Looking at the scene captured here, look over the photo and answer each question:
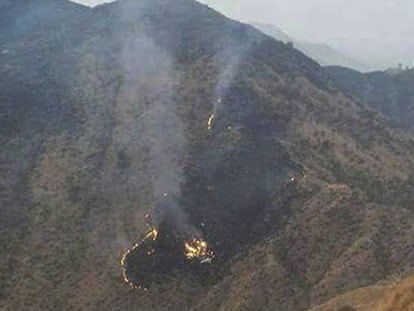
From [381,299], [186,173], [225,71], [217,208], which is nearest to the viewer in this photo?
[381,299]

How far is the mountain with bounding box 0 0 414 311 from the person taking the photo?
10525 centimetres

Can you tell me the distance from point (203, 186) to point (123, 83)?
122ft

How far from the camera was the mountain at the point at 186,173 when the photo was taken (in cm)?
10525

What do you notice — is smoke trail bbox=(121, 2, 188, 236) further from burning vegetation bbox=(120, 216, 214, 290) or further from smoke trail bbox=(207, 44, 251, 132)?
smoke trail bbox=(207, 44, 251, 132)

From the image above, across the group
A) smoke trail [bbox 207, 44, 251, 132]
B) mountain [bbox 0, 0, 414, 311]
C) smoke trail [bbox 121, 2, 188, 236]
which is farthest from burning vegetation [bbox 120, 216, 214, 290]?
smoke trail [bbox 207, 44, 251, 132]

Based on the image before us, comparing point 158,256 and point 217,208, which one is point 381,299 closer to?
point 158,256

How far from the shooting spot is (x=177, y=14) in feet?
561

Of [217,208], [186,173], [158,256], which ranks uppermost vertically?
[186,173]

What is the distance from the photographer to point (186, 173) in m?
122

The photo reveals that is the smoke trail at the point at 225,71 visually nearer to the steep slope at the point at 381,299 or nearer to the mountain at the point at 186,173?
the mountain at the point at 186,173

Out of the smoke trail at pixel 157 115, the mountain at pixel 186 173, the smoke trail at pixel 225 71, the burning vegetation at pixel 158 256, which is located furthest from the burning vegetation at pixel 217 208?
the smoke trail at pixel 225 71

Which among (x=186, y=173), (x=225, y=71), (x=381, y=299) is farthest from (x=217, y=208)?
(x=381, y=299)

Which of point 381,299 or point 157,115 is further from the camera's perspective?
point 157,115

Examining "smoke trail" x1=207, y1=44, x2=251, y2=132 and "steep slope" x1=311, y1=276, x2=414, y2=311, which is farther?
"smoke trail" x1=207, y1=44, x2=251, y2=132
